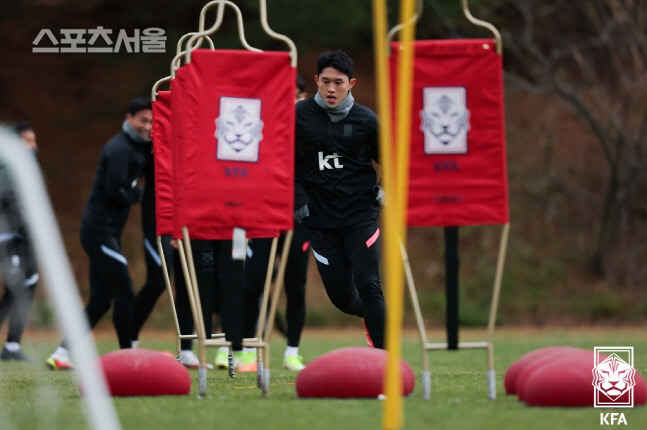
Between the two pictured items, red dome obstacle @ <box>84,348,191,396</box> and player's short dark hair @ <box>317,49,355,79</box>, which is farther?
player's short dark hair @ <box>317,49,355,79</box>

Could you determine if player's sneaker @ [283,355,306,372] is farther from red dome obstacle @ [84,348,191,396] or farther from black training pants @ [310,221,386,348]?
red dome obstacle @ [84,348,191,396]

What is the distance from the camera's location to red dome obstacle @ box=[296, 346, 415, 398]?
6398 millimetres

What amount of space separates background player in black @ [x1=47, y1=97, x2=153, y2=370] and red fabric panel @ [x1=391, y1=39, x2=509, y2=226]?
4.58 metres

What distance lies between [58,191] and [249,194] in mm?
21538

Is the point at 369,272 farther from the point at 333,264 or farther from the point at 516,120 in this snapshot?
the point at 516,120

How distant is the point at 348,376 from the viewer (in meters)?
6.42

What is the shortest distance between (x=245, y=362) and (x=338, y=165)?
8.09 feet

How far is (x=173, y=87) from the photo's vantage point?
22.5 ft

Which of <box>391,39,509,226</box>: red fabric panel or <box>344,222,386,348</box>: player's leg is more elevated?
<box>391,39,509,226</box>: red fabric panel

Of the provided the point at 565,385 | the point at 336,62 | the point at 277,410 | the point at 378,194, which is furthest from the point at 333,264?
the point at 565,385

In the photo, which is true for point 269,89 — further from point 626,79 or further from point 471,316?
point 626,79
